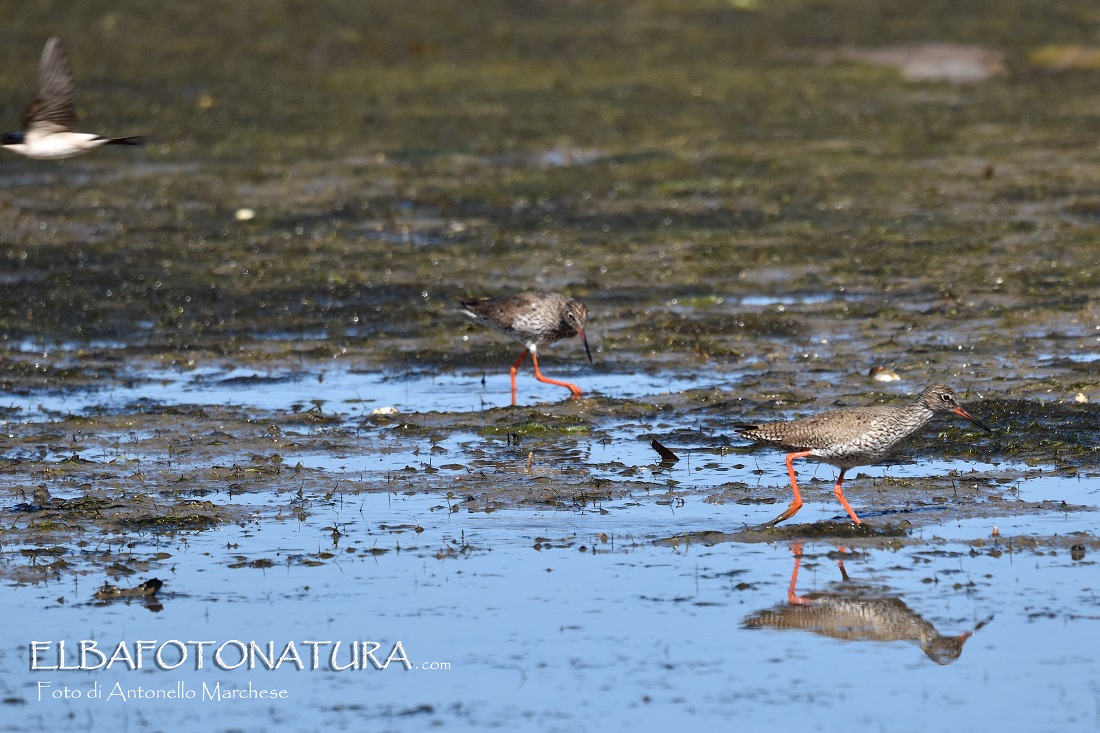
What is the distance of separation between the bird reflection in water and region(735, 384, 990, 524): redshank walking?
1.22 m

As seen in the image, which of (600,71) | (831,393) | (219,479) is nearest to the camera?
(219,479)

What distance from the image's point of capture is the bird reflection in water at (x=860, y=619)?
26.0ft

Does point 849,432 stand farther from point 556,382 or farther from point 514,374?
point 514,374

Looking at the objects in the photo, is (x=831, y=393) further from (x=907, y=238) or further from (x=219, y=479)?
(x=907, y=238)

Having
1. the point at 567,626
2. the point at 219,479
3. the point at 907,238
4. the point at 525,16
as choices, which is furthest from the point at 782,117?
the point at 567,626

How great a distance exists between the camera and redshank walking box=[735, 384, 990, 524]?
1000 centimetres

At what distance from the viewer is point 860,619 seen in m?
8.28

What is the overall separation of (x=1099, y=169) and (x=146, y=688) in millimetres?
17544

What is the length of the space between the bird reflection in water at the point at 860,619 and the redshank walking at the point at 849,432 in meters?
1.22

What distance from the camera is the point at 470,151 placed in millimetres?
24797

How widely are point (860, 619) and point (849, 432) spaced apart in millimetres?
1955

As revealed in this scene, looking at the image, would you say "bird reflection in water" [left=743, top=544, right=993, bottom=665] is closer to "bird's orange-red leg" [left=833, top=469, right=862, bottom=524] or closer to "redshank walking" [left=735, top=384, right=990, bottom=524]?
"bird's orange-red leg" [left=833, top=469, right=862, bottom=524]

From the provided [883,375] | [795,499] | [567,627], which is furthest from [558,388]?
[567,627]

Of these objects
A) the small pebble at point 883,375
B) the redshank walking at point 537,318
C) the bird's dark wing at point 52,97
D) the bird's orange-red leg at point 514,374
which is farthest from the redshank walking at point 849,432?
the bird's dark wing at point 52,97
